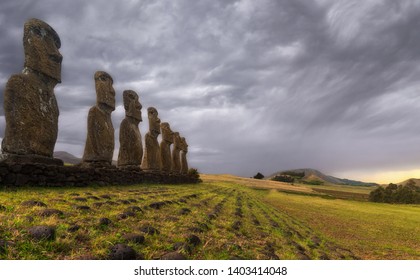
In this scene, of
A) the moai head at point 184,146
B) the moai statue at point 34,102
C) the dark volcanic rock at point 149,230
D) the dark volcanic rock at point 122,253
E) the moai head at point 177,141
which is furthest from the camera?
the moai head at point 184,146

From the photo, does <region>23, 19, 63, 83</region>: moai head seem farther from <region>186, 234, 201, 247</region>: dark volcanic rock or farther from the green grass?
<region>186, 234, 201, 247</region>: dark volcanic rock

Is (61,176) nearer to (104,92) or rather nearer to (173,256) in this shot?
(104,92)

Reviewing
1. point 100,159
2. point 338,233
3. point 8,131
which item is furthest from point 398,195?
point 8,131

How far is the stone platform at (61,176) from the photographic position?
991 cm

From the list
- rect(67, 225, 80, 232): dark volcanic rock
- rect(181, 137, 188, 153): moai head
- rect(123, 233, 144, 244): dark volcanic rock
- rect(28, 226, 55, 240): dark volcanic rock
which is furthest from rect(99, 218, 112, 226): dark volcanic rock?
rect(181, 137, 188, 153): moai head

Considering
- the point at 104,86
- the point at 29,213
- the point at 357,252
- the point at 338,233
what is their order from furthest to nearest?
the point at 104,86
the point at 338,233
the point at 357,252
the point at 29,213

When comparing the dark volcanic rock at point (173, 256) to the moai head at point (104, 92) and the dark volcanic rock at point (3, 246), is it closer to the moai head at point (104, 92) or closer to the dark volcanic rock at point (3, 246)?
the dark volcanic rock at point (3, 246)

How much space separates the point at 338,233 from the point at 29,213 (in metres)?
13.1

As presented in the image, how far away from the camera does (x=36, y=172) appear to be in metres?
10.8

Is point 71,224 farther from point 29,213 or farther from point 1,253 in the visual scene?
point 1,253

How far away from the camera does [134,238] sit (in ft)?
16.7

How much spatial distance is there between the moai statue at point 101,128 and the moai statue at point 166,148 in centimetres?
987

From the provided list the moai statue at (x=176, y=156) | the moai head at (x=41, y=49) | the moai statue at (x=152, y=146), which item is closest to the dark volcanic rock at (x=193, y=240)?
the moai head at (x=41, y=49)

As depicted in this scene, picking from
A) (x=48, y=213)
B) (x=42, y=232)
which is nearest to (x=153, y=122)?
(x=48, y=213)
